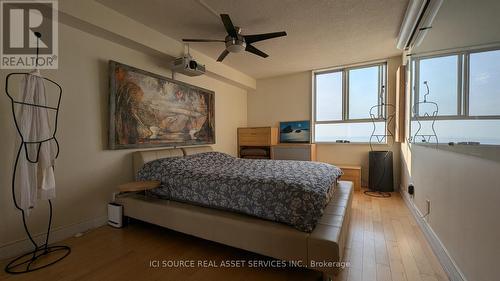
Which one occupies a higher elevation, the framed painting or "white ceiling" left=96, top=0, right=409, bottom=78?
"white ceiling" left=96, top=0, right=409, bottom=78

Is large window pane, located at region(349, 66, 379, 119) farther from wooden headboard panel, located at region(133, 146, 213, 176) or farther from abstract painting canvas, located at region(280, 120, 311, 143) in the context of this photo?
wooden headboard panel, located at region(133, 146, 213, 176)

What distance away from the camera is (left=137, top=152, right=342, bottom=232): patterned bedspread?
164 centimetres

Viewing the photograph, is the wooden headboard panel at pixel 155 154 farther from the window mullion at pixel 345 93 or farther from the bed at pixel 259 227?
the window mullion at pixel 345 93

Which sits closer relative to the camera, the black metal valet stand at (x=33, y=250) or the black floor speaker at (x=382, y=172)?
the black metal valet stand at (x=33, y=250)

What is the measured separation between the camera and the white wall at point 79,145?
188 cm

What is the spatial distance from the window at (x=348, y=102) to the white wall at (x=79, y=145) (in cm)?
386

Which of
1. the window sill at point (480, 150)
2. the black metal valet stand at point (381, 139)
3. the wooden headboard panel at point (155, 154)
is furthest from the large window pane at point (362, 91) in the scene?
the wooden headboard panel at point (155, 154)

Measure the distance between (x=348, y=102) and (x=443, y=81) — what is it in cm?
286

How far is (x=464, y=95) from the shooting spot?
1.39 metres

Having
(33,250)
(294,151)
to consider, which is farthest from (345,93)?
(33,250)

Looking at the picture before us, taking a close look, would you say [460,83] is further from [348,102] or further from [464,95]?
[348,102]

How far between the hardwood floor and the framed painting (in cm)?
114

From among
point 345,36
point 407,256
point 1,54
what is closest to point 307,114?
point 345,36

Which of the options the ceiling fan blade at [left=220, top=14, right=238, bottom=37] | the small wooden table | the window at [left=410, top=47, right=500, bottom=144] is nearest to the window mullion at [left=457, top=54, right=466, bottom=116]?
the window at [left=410, top=47, right=500, bottom=144]
